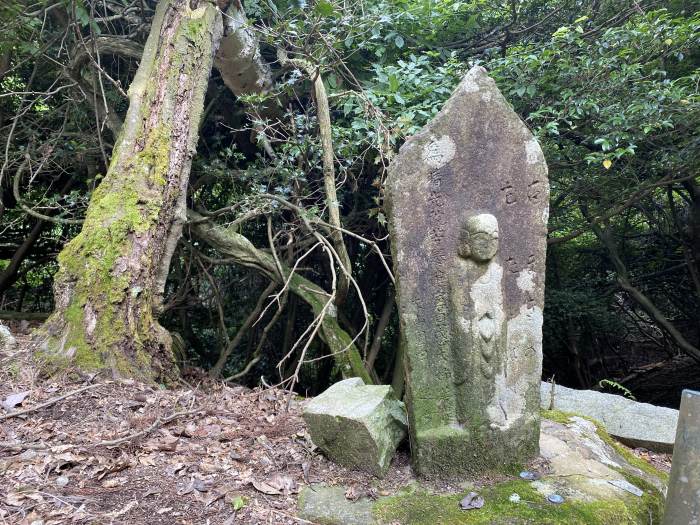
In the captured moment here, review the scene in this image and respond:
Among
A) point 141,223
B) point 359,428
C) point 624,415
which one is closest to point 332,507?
point 359,428

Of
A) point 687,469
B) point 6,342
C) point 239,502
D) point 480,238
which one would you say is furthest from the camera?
point 6,342

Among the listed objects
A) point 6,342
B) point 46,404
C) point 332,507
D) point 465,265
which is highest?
point 465,265

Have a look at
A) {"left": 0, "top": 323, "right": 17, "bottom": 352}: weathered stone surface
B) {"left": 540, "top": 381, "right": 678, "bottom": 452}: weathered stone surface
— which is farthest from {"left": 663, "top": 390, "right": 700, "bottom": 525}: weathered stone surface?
{"left": 0, "top": 323, "right": 17, "bottom": 352}: weathered stone surface

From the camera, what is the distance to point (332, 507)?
2398 millimetres

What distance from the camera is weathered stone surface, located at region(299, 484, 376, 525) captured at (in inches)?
91.1

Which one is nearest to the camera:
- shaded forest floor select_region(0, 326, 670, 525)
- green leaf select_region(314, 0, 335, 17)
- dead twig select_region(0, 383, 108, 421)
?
shaded forest floor select_region(0, 326, 670, 525)

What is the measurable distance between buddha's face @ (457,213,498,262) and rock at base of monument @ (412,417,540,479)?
2.90 feet

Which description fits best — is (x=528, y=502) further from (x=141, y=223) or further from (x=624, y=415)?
(x=141, y=223)

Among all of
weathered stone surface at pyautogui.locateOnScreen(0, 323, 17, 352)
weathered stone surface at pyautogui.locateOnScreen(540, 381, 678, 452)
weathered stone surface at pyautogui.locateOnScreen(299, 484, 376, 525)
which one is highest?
weathered stone surface at pyautogui.locateOnScreen(0, 323, 17, 352)

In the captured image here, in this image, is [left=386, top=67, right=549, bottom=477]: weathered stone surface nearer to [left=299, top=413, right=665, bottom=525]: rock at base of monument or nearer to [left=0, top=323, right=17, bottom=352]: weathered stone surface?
[left=299, top=413, right=665, bottom=525]: rock at base of monument

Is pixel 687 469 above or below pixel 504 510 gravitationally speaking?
above

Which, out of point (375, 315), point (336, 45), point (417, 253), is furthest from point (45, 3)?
point (375, 315)

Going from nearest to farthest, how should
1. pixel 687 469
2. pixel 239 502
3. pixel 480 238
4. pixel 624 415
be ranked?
pixel 687 469, pixel 239 502, pixel 480 238, pixel 624 415

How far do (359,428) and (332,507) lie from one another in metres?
0.38
